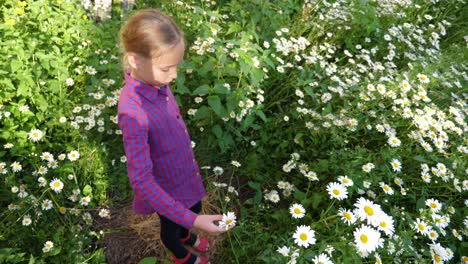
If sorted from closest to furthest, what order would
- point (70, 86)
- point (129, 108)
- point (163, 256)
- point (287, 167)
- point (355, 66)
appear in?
point (129, 108)
point (163, 256)
point (287, 167)
point (70, 86)
point (355, 66)

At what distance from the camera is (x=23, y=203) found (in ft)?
6.79

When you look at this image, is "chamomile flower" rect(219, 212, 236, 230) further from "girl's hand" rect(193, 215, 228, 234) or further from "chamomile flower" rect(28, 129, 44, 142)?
"chamomile flower" rect(28, 129, 44, 142)

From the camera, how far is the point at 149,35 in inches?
52.7

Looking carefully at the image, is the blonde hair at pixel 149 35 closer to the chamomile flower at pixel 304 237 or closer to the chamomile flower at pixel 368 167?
the chamomile flower at pixel 304 237

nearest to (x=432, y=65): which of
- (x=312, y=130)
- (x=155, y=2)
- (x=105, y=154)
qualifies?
(x=312, y=130)

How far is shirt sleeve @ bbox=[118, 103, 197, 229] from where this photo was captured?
136cm

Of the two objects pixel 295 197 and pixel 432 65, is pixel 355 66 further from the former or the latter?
pixel 295 197

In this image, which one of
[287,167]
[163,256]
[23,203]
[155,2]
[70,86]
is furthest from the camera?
[155,2]

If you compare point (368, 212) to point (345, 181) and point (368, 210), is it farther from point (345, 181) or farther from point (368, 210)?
point (345, 181)

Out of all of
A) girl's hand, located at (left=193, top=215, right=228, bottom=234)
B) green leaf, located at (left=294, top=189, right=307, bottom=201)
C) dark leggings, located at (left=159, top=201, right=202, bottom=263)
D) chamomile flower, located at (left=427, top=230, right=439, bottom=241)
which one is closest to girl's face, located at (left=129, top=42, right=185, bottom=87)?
girl's hand, located at (left=193, top=215, right=228, bottom=234)

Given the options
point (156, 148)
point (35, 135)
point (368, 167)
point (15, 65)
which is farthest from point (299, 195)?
point (15, 65)

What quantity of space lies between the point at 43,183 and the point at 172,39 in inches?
57.3

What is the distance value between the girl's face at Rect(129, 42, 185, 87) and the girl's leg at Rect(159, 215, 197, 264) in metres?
0.80

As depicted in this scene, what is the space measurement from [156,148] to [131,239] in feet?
3.60
